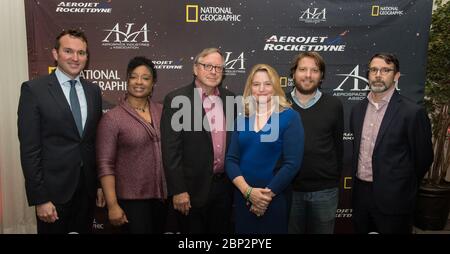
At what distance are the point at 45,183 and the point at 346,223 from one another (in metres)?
2.80

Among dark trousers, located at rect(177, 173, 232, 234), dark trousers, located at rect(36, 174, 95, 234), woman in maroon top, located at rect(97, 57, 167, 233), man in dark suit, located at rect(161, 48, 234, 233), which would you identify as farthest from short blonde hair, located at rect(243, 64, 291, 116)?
dark trousers, located at rect(36, 174, 95, 234)

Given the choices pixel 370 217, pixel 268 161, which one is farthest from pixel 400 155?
pixel 268 161

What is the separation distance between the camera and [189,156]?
276 cm

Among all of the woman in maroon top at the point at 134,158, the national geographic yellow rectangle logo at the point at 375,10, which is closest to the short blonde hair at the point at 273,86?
the woman in maroon top at the point at 134,158

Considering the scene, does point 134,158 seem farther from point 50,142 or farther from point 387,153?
point 387,153

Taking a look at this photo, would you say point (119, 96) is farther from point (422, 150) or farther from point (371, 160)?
point (422, 150)

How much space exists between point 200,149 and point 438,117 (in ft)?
8.57

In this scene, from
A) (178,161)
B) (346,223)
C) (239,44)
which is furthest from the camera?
(346,223)

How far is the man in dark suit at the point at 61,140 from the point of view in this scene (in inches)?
94.7

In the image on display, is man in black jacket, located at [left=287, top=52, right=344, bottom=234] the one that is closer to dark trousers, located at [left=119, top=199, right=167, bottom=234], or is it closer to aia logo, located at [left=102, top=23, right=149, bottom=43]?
dark trousers, located at [left=119, top=199, right=167, bottom=234]

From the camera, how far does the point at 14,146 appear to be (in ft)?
11.8

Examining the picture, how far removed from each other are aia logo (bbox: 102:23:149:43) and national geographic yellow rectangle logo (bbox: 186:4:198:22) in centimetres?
40

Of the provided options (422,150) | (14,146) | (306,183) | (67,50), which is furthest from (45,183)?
(422,150)

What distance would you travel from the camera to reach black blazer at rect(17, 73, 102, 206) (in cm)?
239
